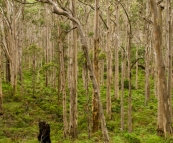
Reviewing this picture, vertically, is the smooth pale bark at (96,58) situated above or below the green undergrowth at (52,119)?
above

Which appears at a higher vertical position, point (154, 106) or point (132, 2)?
point (132, 2)

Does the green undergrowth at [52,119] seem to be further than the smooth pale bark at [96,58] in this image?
No

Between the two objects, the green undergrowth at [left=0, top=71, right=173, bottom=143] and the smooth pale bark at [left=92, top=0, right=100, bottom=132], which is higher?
the smooth pale bark at [left=92, top=0, right=100, bottom=132]

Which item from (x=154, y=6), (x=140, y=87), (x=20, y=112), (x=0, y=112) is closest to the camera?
(x=154, y=6)

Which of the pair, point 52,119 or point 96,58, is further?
point 52,119

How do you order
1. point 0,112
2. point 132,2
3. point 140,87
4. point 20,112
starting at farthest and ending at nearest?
1. point 140,87
2. point 132,2
3. point 20,112
4. point 0,112

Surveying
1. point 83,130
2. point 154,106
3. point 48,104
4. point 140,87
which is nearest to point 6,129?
point 83,130

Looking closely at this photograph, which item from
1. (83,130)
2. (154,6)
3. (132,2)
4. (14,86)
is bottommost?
(83,130)

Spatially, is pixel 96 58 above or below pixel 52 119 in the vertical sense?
above

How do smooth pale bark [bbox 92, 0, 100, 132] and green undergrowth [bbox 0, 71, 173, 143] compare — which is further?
smooth pale bark [bbox 92, 0, 100, 132]

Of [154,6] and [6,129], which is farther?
[6,129]

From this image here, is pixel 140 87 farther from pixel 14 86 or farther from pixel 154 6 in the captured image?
pixel 154 6

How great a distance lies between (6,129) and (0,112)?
245 centimetres

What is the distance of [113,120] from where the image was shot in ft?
49.9
